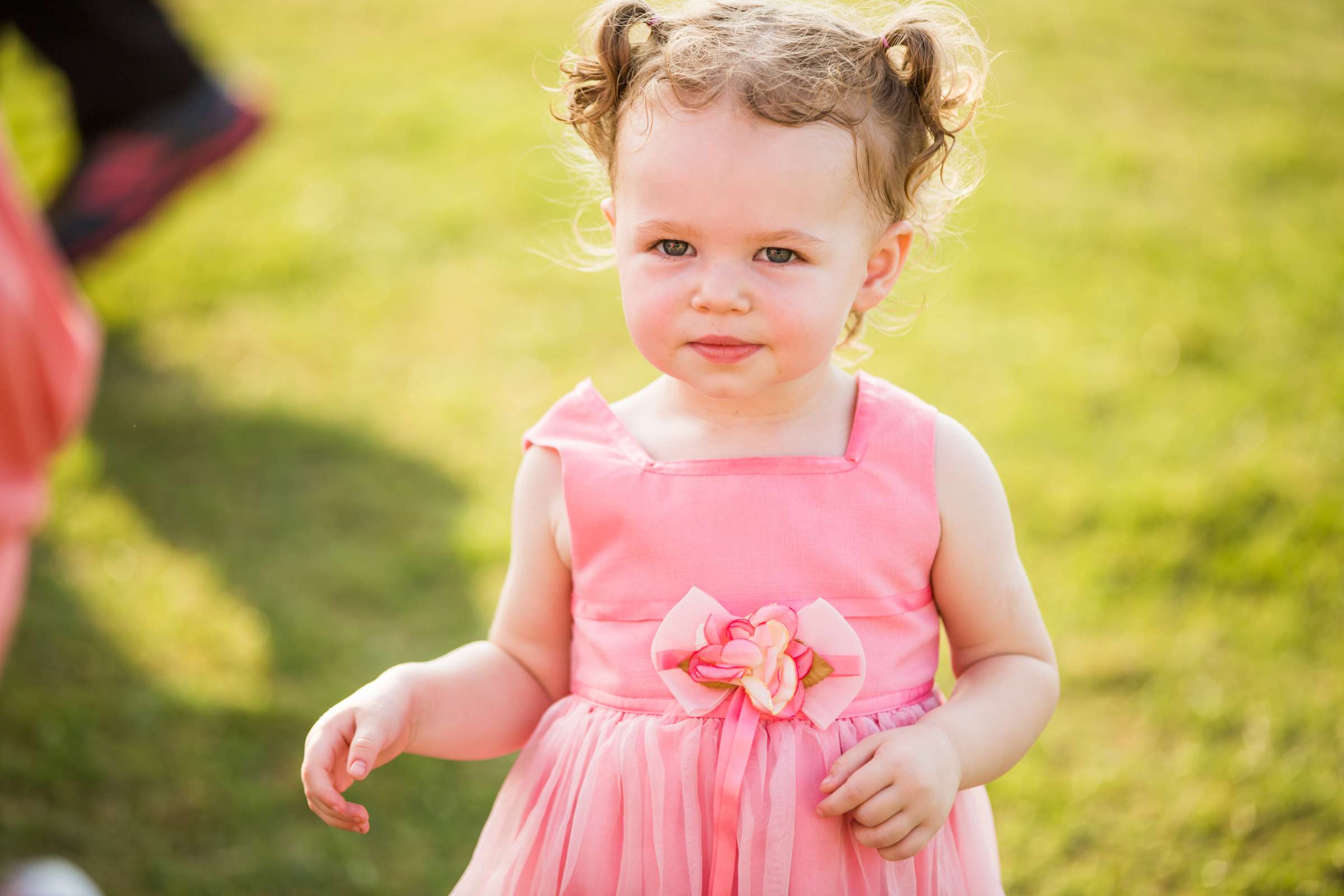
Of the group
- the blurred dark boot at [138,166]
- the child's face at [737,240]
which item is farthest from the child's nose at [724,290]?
the blurred dark boot at [138,166]

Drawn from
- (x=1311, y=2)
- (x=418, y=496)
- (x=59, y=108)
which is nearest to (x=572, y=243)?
(x=418, y=496)

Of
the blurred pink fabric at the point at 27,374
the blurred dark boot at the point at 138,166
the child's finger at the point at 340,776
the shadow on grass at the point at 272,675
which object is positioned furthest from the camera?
the blurred dark boot at the point at 138,166

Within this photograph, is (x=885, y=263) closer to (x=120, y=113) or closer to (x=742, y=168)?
(x=742, y=168)

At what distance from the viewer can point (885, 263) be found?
142cm

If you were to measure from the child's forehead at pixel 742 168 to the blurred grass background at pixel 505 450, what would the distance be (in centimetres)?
53

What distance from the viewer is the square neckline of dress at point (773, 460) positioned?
1.40 meters

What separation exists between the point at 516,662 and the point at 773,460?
0.43 meters

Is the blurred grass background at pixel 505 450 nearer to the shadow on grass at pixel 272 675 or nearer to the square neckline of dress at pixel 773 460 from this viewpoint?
the shadow on grass at pixel 272 675

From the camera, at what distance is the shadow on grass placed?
8.20ft

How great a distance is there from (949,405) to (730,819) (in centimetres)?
274

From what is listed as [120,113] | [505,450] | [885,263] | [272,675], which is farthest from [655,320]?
[120,113]

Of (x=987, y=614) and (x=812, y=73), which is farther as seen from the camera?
(x=987, y=614)

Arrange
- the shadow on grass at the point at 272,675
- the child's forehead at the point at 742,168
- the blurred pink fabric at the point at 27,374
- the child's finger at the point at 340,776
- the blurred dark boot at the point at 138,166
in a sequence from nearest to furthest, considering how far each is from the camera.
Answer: the child's forehead at the point at 742,168 < the child's finger at the point at 340,776 < the blurred pink fabric at the point at 27,374 < the shadow on grass at the point at 272,675 < the blurred dark boot at the point at 138,166

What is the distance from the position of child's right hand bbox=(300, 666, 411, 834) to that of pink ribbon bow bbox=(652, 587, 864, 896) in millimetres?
308
